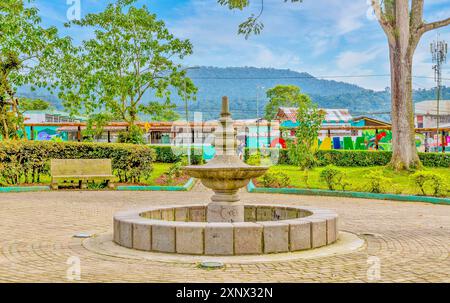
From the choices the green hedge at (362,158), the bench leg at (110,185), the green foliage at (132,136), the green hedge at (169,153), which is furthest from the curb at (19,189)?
the green hedge at (169,153)

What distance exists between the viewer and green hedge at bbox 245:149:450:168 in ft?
89.2

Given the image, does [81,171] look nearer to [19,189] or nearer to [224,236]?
[19,189]

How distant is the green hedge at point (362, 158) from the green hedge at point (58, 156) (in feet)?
33.9

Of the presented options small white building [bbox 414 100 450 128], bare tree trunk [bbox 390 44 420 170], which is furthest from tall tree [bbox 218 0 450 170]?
small white building [bbox 414 100 450 128]

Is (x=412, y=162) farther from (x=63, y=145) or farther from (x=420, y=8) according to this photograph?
(x=63, y=145)

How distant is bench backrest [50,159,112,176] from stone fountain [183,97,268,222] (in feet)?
33.6

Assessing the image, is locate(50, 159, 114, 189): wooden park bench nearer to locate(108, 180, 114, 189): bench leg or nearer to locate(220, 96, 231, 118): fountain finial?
locate(108, 180, 114, 189): bench leg

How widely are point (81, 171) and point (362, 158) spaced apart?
17.0m

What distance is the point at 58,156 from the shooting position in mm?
19266

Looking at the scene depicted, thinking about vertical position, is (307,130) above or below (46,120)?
below

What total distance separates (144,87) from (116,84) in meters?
1.76

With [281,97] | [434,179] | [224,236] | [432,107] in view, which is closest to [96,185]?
[434,179]

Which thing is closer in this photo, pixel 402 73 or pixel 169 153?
pixel 402 73

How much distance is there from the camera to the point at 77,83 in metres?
25.2
